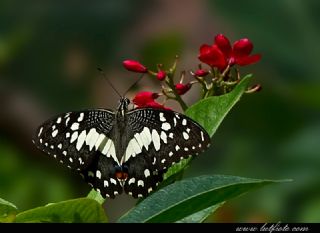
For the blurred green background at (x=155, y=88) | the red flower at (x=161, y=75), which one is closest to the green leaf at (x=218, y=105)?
the red flower at (x=161, y=75)

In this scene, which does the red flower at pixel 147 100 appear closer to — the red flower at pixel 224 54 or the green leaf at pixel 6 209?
the red flower at pixel 224 54

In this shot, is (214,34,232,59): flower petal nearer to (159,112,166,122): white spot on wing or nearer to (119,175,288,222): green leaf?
(159,112,166,122): white spot on wing

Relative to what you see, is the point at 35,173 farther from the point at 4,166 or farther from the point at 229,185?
the point at 229,185

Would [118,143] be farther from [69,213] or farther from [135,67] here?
[69,213]

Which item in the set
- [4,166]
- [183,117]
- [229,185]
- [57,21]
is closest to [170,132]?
[183,117]

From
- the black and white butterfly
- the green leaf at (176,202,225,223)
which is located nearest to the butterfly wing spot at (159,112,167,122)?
the black and white butterfly

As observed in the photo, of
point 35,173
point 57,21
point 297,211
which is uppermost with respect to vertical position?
point 57,21
